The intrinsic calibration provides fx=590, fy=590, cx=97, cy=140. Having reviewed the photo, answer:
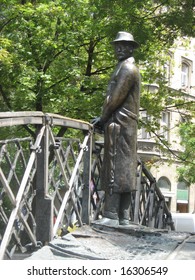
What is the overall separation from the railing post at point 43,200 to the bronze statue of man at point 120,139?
4.00 ft

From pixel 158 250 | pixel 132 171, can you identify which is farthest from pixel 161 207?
pixel 158 250

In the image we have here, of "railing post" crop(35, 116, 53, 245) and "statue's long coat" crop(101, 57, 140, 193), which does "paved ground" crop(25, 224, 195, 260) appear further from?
"statue's long coat" crop(101, 57, 140, 193)

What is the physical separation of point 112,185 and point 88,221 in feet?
1.63

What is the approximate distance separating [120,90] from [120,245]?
1788 millimetres

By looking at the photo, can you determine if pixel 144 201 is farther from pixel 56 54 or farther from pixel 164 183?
pixel 164 183

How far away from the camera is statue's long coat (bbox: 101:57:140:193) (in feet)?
21.6

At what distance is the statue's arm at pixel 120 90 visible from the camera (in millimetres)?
Result: 6578

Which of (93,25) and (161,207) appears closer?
(161,207)

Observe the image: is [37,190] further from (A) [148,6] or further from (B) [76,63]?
(B) [76,63]

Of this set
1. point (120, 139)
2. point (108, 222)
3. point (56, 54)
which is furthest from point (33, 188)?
point (56, 54)

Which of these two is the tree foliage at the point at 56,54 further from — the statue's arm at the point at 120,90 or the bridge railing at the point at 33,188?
the bridge railing at the point at 33,188

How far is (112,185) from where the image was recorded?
6598mm

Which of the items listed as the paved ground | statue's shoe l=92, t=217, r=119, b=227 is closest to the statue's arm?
statue's shoe l=92, t=217, r=119, b=227

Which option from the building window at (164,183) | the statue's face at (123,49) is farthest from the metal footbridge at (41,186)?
the building window at (164,183)
